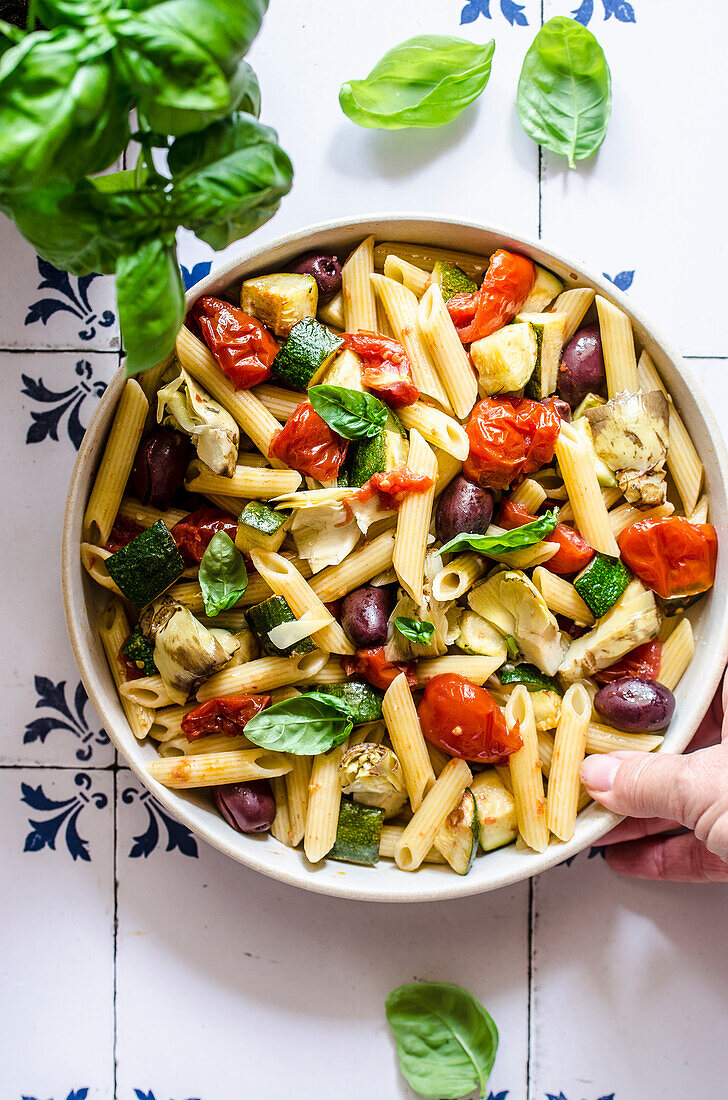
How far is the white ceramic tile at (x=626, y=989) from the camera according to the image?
193cm

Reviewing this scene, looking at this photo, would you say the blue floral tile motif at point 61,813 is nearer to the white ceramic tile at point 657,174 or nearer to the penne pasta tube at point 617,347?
the penne pasta tube at point 617,347

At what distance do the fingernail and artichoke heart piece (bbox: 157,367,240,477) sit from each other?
839 millimetres

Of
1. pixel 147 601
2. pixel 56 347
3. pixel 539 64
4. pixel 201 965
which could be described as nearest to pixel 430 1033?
pixel 201 965

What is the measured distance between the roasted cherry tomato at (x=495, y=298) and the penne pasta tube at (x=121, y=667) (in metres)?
0.84

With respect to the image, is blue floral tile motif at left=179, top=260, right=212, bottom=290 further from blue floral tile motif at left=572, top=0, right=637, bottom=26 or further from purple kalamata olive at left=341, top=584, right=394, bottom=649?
blue floral tile motif at left=572, top=0, right=637, bottom=26

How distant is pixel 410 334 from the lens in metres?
1.64

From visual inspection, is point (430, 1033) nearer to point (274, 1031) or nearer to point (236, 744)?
point (274, 1031)

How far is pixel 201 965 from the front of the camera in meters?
1.93

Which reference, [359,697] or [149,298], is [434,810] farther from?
[149,298]

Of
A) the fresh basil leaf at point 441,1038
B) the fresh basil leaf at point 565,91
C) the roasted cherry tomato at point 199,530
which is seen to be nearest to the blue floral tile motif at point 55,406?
the roasted cherry tomato at point 199,530

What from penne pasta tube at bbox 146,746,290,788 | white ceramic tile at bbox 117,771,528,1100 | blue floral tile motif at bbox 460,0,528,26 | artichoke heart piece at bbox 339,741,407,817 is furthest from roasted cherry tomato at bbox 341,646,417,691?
blue floral tile motif at bbox 460,0,528,26

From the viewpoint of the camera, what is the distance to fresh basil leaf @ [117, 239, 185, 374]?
3.63 ft

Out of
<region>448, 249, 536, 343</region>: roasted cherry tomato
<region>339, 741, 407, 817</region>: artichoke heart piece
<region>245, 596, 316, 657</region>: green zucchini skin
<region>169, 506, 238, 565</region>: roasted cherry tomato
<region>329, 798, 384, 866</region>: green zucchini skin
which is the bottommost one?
<region>329, 798, 384, 866</region>: green zucchini skin

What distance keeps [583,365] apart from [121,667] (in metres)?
1.04
